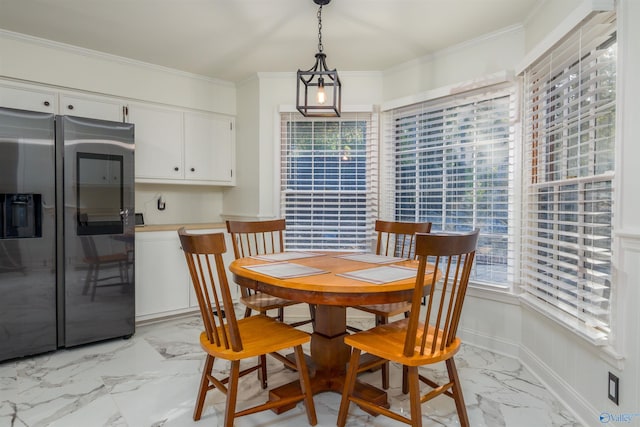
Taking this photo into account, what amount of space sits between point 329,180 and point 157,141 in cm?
169

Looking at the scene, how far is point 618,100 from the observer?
5.55 feet

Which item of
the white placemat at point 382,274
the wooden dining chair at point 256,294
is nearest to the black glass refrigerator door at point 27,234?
the wooden dining chair at point 256,294

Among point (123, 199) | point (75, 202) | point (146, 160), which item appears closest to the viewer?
point (75, 202)

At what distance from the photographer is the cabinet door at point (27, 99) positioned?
2877 millimetres

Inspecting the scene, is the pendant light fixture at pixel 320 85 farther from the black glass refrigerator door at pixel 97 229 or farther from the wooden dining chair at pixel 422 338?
the black glass refrigerator door at pixel 97 229

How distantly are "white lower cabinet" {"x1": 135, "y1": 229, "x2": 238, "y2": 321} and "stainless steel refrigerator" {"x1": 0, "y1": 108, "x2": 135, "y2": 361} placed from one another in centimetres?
26

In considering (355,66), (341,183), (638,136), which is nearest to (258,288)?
(638,136)

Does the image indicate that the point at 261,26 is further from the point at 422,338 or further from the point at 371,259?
the point at 422,338

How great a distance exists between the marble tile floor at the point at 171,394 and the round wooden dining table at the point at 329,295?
0.11 meters

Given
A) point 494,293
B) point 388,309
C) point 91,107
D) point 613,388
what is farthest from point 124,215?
point 613,388

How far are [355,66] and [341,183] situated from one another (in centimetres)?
111

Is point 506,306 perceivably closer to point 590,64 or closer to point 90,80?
point 590,64

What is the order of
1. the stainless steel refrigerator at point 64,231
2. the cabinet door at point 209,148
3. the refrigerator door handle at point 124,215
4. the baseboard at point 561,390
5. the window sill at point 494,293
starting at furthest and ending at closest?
the cabinet door at point 209,148, the refrigerator door handle at point 124,215, the window sill at point 494,293, the stainless steel refrigerator at point 64,231, the baseboard at point 561,390

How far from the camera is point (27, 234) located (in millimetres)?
2609
